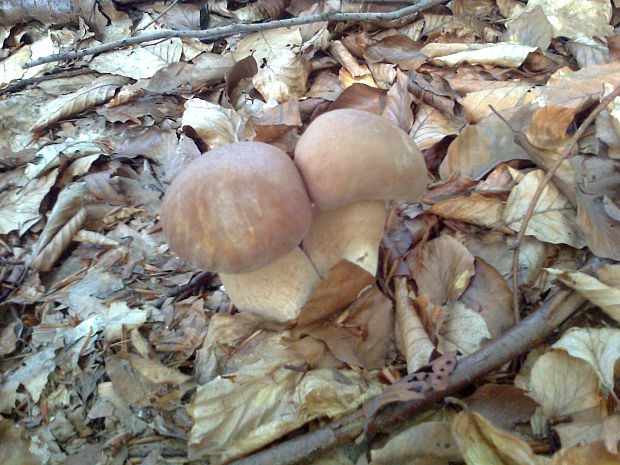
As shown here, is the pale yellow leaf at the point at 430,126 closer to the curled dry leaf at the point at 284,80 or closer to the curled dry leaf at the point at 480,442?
the curled dry leaf at the point at 284,80

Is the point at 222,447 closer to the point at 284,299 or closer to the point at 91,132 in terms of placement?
the point at 284,299

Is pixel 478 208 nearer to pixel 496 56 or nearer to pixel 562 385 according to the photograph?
pixel 562 385

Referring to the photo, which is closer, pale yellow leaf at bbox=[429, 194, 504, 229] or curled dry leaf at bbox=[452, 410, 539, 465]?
curled dry leaf at bbox=[452, 410, 539, 465]

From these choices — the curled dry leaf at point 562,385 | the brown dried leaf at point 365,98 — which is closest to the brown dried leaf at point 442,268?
the curled dry leaf at point 562,385

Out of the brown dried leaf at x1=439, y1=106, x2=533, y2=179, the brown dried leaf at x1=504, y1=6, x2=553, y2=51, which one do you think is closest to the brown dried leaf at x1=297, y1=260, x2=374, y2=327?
the brown dried leaf at x1=439, y1=106, x2=533, y2=179

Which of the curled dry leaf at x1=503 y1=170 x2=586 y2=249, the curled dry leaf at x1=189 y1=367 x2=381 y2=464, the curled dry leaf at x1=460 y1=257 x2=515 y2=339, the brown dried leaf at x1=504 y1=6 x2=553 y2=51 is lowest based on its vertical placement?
the curled dry leaf at x1=189 y1=367 x2=381 y2=464

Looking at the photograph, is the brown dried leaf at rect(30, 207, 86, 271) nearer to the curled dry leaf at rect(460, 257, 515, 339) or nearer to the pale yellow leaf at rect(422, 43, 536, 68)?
the curled dry leaf at rect(460, 257, 515, 339)
